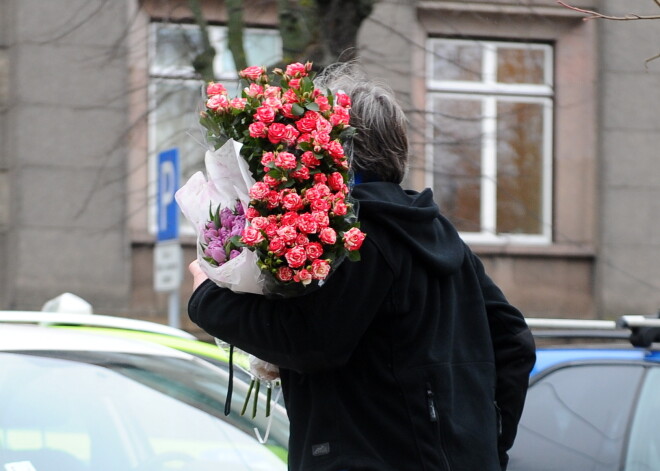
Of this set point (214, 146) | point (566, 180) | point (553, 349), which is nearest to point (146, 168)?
point (566, 180)

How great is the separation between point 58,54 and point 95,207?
146 cm

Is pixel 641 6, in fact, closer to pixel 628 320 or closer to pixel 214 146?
pixel 628 320

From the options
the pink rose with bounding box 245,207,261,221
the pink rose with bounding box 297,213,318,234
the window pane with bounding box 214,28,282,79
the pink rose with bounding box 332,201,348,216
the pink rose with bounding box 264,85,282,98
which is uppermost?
the window pane with bounding box 214,28,282,79

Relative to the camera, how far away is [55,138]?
410 inches

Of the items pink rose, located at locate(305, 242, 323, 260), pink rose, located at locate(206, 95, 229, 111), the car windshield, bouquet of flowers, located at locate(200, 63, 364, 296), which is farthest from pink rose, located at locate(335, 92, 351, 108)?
the car windshield

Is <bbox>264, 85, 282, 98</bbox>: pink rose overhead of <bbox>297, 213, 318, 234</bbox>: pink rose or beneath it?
overhead

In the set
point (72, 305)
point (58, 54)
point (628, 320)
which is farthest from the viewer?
point (58, 54)

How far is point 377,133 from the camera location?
237 centimetres

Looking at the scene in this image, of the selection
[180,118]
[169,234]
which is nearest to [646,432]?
[169,234]

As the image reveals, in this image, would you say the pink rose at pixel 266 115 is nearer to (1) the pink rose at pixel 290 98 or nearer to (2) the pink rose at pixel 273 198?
(1) the pink rose at pixel 290 98

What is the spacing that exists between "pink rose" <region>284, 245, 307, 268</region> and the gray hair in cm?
34

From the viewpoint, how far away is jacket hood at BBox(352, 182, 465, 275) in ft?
7.32

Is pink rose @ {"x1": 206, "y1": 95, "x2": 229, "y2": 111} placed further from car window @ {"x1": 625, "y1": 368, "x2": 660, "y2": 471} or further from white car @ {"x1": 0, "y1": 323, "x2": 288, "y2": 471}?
car window @ {"x1": 625, "y1": 368, "x2": 660, "y2": 471}

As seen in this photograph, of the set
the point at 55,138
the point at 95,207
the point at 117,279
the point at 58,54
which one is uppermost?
the point at 58,54
